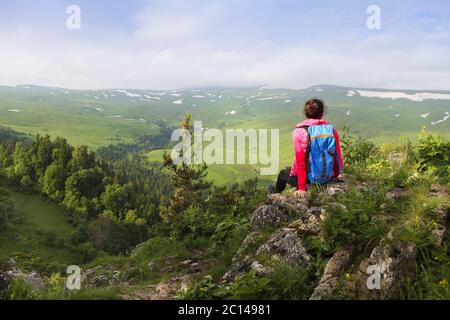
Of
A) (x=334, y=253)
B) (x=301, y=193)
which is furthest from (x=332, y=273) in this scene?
(x=301, y=193)

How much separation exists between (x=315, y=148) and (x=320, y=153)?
197 millimetres

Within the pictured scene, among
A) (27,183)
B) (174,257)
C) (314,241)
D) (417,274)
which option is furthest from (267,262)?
(27,183)

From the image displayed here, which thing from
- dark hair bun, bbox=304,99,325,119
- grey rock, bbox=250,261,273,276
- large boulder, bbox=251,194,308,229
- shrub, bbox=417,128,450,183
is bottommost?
grey rock, bbox=250,261,273,276

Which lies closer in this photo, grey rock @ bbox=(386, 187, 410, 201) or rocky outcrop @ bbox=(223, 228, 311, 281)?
rocky outcrop @ bbox=(223, 228, 311, 281)

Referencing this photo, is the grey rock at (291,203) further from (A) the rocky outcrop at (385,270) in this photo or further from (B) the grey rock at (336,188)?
(A) the rocky outcrop at (385,270)

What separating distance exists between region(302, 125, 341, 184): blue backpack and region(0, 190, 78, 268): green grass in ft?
301

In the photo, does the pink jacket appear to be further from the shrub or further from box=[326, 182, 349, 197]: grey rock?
the shrub

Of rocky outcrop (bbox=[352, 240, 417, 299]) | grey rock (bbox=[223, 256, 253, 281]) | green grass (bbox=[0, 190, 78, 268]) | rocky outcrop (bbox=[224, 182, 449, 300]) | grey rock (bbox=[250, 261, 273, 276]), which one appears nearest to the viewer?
rocky outcrop (bbox=[352, 240, 417, 299])

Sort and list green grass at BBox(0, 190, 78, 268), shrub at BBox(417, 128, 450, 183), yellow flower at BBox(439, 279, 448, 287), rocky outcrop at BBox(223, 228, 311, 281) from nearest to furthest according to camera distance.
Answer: yellow flower at BBox(439, 279, 448, 287) < rocky outcrop at BBox(223, 228, 311, 281) < shrub at BBox(417, 128, 450, 183) < green grass at BBox(0, 190, 78, 268)

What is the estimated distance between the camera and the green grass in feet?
329

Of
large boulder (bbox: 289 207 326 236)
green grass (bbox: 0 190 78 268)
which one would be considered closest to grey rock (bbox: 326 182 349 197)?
large boulder (bbox: 289 207 326 236)

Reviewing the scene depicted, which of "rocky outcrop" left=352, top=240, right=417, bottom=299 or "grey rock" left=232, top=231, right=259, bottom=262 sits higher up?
"rocky outcrop" left=352, top=240, right=417, bottom=299

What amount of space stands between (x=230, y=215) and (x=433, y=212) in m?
5.97

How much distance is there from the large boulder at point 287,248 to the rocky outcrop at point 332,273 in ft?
1.61
